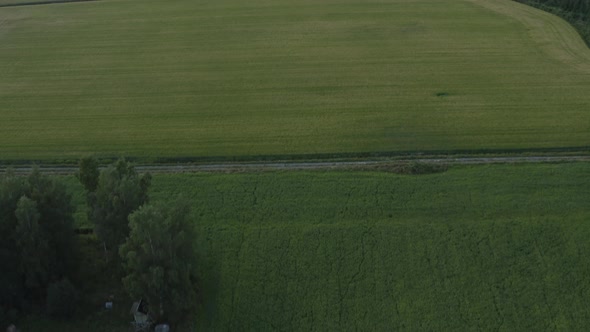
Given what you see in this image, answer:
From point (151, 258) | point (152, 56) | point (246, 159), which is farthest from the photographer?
point (152, 56)

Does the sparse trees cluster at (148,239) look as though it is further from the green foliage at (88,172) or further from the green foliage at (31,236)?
the green foliage at (31,236)

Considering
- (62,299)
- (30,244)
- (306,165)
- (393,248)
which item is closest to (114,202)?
(30,244)

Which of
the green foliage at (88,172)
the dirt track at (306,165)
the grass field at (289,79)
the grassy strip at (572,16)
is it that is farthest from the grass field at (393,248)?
the grassy strip at (572,16)

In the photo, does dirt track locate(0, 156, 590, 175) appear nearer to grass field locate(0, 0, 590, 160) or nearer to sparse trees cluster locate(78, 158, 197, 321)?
grass field locate(0, 0, 590, 160)

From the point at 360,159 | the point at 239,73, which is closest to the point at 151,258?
the point at 360,159

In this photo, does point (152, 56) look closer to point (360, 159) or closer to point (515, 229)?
point (360, 159)

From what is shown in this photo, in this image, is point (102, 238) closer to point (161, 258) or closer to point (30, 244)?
point (30, 244)
